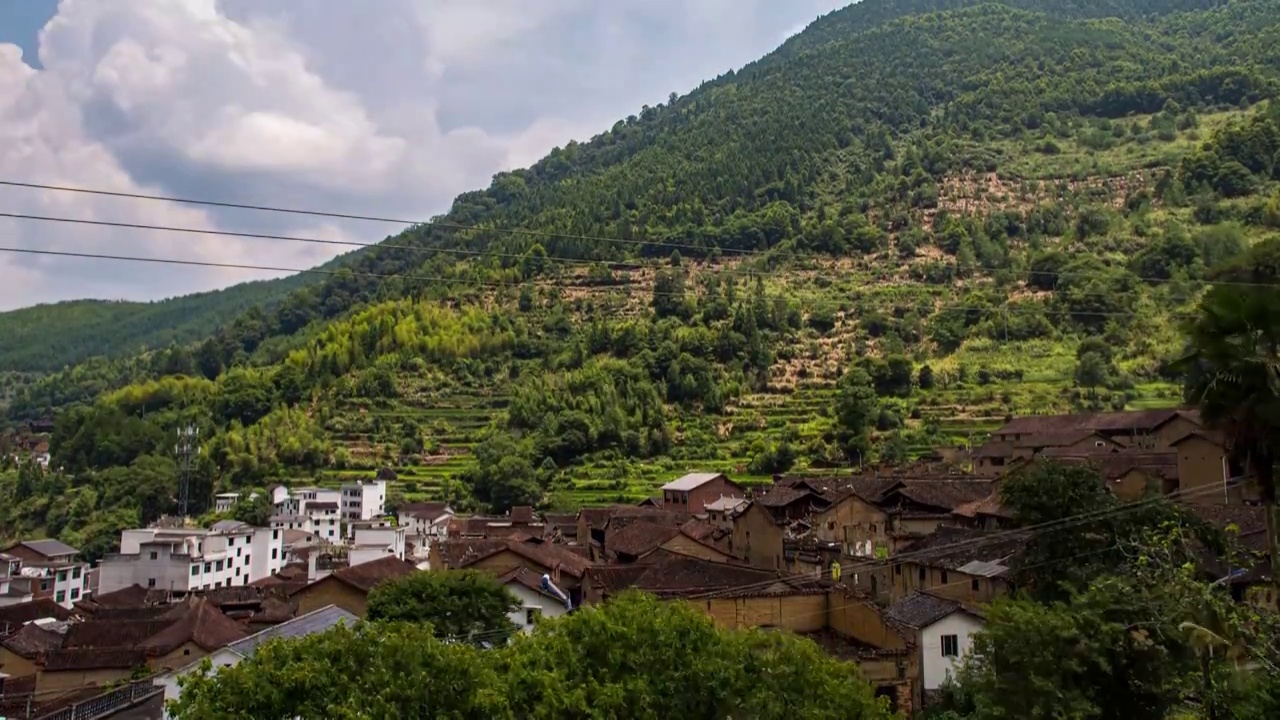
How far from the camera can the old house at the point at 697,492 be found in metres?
55.8

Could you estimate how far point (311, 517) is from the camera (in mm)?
75625

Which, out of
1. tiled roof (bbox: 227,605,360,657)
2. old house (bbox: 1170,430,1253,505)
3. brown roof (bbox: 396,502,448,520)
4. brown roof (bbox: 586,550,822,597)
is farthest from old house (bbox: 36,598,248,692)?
brown roof (bbox: 396,502,448,520)

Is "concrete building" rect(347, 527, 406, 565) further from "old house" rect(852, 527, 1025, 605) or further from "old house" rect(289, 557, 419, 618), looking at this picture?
"old house" rect(852, 527, 1025, 605)

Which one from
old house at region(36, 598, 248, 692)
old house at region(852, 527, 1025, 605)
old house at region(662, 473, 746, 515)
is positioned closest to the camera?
old house at region(852, 527, 1025, 605)

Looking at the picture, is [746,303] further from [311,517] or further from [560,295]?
[311,517]

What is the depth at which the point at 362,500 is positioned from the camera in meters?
76.9

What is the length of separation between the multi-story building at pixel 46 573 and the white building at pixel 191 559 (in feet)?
10.3

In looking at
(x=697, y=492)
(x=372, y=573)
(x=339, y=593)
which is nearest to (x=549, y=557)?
(x=372, y=573)

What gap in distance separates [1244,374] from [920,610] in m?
14.9

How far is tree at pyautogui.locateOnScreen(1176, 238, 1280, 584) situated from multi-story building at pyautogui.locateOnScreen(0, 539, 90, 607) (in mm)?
54729

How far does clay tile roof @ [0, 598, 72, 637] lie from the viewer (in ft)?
132

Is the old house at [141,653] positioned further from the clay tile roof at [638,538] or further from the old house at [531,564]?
the clay tile roof at [638,538]

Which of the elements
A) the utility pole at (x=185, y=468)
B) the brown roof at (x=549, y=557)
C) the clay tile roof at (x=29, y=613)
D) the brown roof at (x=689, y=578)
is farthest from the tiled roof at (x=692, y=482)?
the utility pole at (x=185, y=468)

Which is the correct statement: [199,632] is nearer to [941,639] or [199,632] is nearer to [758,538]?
[758,538]
